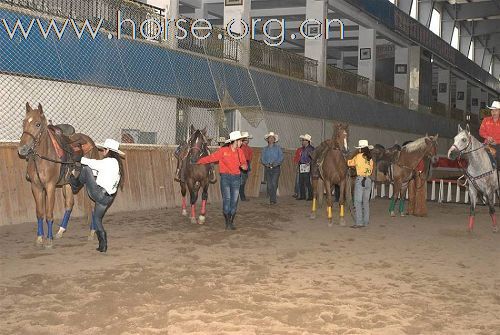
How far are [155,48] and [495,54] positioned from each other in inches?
1907

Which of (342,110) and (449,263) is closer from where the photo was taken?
(449,263)

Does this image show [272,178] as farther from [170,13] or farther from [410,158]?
[170,13]

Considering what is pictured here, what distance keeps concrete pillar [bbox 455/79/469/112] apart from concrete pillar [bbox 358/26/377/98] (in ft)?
69.0

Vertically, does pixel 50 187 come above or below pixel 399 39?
below

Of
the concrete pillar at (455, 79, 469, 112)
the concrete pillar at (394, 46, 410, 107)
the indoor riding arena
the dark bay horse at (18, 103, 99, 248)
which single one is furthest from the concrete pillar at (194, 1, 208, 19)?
the concrete pillar at (455, 79, 469, 112)

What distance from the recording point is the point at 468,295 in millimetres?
6742

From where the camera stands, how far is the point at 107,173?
8.46 m

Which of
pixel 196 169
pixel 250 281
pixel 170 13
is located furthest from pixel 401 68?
pixel 250 281

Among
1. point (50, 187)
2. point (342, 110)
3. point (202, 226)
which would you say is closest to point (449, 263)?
point (202, 226)

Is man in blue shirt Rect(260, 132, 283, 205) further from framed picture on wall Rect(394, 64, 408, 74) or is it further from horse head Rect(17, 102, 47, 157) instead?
framed picture on wall Rect(394, 64, 408, 74)

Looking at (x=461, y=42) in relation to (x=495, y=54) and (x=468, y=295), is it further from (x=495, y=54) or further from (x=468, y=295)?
(x=468, y=295)

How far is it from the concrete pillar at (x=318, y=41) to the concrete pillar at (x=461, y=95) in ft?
89.5

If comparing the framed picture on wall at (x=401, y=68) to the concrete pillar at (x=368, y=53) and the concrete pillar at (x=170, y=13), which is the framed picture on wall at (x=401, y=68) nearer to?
the concrete pillar at (x=368, y=53)

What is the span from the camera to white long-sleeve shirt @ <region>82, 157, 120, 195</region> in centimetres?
840
